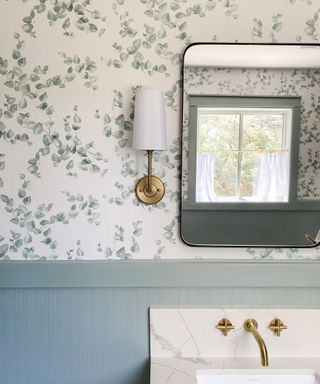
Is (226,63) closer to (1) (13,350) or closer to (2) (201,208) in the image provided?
(2) (201,208)

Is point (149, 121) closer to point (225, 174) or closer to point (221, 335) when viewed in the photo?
point (225, 174)

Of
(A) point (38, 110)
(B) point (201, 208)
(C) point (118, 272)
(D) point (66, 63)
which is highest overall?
(D) point (66, 63)

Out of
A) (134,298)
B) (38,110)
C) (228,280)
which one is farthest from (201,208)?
(38,110)

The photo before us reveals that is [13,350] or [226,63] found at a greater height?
[226,63]

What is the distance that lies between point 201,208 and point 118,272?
373mm

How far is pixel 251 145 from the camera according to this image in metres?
1.32

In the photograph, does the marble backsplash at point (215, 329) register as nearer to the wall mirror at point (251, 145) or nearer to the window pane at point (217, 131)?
the wall mirror at point (251, 145)

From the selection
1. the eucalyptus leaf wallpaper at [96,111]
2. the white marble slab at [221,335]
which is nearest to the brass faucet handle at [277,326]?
the white marble slab at [221,335]

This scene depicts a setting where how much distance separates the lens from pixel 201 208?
1340 mm

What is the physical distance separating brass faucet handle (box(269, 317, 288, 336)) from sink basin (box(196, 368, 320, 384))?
126 millimetres

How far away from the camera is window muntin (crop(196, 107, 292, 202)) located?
1.32 metres

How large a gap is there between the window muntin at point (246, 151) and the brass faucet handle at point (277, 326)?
0.43m

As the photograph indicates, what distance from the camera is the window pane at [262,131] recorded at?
1317 mm

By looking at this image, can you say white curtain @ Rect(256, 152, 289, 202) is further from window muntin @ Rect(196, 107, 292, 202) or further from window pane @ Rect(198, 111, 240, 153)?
window pane @ Rect(198, 111, 240, 153)
